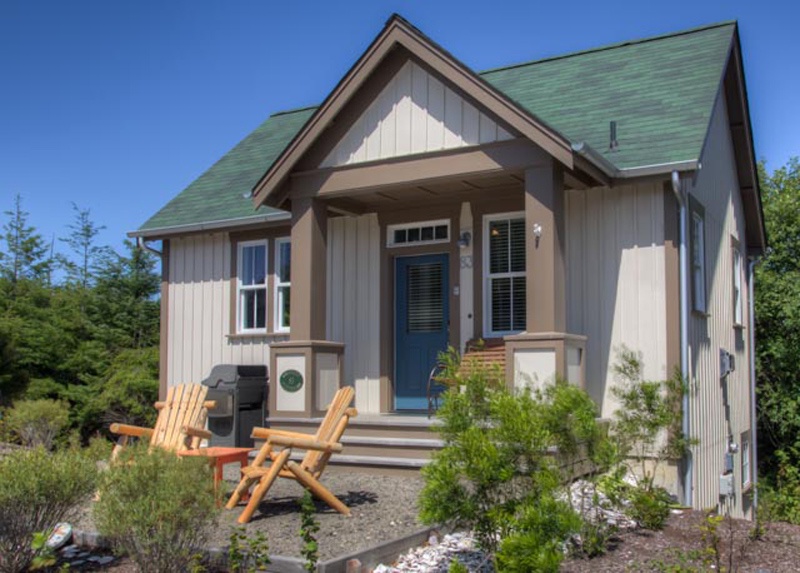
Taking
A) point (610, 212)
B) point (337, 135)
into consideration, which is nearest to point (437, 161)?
point (337, 135)

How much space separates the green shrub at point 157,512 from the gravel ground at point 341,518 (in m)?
0.71

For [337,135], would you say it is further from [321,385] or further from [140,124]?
[140,124]

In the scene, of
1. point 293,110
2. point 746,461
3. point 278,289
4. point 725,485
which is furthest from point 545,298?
point 293,110

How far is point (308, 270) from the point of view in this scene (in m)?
10.1

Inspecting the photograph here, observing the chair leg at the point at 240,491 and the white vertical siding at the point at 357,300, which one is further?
the white vertical siding at the point at 357,300

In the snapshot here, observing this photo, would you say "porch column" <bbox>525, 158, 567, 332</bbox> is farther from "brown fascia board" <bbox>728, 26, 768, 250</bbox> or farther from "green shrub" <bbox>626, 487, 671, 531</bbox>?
"brown fascia board" <bbox>728, 26, 768, 250</bbox>

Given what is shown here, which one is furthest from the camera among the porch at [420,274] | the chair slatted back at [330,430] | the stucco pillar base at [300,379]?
the stucco pillar base at [300,379]

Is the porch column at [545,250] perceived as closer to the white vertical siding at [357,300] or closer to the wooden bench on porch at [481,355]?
the wooden bench on porch at [481,355]

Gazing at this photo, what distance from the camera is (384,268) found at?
11422 mm

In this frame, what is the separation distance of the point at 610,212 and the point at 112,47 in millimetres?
9648

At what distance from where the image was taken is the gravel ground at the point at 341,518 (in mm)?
5992

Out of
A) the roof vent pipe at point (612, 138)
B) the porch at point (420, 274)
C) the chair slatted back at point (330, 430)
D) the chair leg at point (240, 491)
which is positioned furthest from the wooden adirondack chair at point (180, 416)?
the roof vent pipe at point (612, 138)

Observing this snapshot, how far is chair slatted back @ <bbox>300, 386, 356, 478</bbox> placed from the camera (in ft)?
23.8

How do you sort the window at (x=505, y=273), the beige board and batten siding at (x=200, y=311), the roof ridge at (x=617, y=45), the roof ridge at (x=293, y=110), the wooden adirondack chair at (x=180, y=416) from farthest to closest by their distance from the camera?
the roof ridge at (x=293, y=110)
the beige board and batten siding at (x=200, y=311)
the roof ridge at (x=617, y=45)
the window at (x=505, y=273)
the wooden adirondack chair at (x=180, y=416)
